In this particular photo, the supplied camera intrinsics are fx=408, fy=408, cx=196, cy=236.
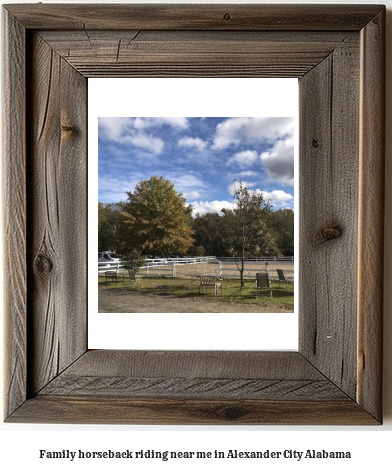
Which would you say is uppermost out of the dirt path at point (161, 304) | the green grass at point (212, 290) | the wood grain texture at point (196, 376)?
the green grass at point (212, 290)

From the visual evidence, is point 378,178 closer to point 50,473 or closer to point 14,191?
point 14,191

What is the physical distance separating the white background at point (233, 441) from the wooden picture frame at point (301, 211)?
4 cm

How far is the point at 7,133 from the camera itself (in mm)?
674

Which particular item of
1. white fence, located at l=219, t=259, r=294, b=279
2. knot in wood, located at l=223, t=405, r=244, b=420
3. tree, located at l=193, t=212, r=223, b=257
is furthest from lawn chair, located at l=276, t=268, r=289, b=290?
knot in wood, located at l=223, t=405, r=244, b=420

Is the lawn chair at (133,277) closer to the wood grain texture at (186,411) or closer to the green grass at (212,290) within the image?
the green grass at (212,290)

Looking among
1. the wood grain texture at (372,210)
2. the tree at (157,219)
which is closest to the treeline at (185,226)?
the tree at (157,219)

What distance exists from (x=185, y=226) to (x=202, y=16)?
35 cm

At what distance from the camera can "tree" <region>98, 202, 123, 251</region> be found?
0.71 metres

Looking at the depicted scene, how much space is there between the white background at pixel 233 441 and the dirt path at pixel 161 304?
0.20m

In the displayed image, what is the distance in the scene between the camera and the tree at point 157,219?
71 cm

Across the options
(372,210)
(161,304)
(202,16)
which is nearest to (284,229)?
(372,210)

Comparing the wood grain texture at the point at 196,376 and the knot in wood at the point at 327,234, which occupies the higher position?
the knot in wood at the point at 327,234

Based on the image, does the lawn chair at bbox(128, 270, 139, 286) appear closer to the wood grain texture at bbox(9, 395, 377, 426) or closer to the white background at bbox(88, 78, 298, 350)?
the white background at bbox(88, 78, 298, 350)

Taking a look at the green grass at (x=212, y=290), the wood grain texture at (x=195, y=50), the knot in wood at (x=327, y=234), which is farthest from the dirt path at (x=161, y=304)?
the wood grain texture at (x=195, y=50)
